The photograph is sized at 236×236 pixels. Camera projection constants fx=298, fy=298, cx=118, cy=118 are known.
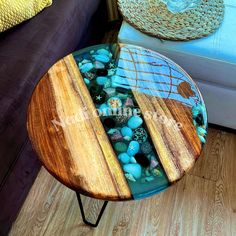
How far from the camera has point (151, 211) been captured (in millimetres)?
1016

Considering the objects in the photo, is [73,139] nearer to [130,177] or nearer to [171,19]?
[130,177]

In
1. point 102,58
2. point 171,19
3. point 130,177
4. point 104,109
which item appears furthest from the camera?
point 171,19

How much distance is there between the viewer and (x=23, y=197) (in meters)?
0.96

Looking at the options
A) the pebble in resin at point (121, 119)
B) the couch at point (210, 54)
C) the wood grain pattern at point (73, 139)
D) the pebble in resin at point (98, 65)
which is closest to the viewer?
the wood grain pattern at point (73, 139)

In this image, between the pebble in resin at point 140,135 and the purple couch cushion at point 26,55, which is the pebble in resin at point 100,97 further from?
the purple couch cushion at point 26,55

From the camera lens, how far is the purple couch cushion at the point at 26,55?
0.81 metres

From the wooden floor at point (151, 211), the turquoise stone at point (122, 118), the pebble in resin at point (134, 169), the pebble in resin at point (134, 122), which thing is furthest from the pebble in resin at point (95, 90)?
the wooden floor at point (151, 211)

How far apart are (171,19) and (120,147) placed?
55 centimetres

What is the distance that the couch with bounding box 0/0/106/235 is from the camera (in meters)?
0.81

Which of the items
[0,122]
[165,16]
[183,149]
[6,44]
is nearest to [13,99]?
[0,122]

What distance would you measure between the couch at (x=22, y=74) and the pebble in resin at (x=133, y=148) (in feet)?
1.13

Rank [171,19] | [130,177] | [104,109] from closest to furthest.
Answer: [130,177]
[104,109]
[171,19]

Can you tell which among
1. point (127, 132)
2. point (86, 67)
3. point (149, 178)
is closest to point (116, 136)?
point (127, 132)

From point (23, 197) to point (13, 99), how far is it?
0.34 m
